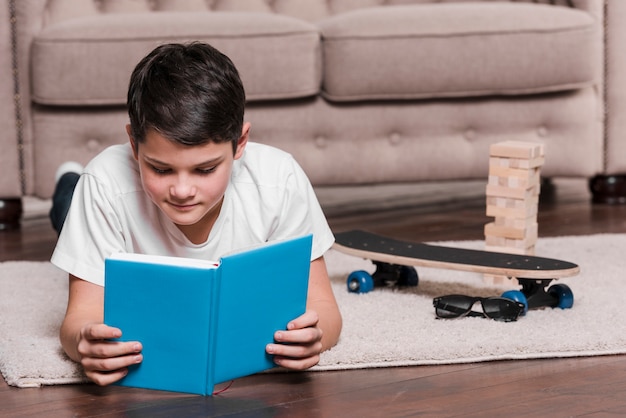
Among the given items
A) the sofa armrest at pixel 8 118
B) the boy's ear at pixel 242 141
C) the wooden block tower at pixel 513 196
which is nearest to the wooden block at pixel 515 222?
the wooden block tower at pixel 513 196

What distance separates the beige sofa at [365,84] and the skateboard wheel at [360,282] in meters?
0.79

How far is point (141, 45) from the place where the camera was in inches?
95.3

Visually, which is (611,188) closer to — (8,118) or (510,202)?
(510,202)

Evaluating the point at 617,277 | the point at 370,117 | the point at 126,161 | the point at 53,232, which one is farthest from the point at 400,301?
the point at 53,232

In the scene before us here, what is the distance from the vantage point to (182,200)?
1.29m

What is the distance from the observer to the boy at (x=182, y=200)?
4.17 ft

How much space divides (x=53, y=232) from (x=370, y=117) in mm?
874

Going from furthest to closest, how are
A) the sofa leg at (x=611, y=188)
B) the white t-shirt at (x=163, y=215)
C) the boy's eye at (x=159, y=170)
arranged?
the sofa leg at (x=611, y=188) < the white t-shirt at (x=163, y=215) < the boy's eye at (x=159, y=170)

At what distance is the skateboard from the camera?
66.1 inches

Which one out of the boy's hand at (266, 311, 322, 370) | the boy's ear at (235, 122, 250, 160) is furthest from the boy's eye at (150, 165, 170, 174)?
the boy's hand at (266, 311, 322, 370)

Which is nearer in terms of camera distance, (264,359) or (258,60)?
(264,359)

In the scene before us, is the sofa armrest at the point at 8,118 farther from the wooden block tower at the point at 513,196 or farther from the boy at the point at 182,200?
the wooden block tower at the point at 513,196

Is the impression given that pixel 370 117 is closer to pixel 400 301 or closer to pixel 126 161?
pixel 400 301

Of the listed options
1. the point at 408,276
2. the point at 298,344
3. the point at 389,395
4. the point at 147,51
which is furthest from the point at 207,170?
the point at 147,51
